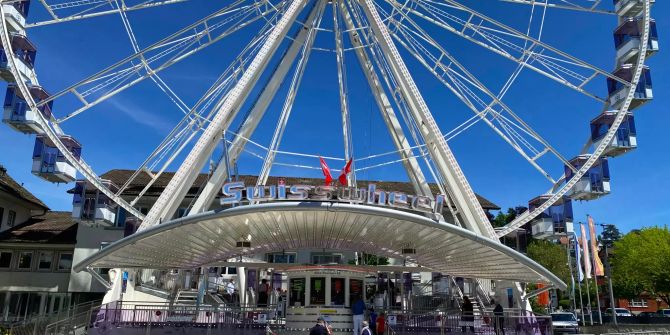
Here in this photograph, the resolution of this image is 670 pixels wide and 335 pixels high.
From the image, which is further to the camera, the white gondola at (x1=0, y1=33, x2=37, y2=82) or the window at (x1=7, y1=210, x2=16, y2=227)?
the window at (x1=7, y1=210, x2=16, y2=227)

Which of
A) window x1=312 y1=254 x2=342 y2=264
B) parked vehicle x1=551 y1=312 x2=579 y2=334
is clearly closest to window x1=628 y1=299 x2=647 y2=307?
parked vehicle x1=551 y1=312 x2=579 y2=334

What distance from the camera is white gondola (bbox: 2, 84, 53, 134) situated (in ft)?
80.9

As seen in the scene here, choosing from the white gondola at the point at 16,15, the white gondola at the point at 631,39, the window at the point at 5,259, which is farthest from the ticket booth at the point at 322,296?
the window at the point at 5,259

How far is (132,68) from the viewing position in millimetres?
25578

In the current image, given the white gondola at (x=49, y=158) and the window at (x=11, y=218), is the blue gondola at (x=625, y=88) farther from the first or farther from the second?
the window at (x=11, y=218)

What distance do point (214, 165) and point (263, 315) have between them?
837 centimetres

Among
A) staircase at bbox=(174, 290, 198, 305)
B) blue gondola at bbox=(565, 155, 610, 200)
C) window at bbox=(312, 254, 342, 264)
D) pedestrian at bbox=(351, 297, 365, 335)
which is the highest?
blue gondola at bbox=(565, 155, 610, 200)

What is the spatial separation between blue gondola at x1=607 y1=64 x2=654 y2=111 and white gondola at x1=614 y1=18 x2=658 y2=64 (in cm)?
55

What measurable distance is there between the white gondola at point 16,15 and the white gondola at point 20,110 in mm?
2622

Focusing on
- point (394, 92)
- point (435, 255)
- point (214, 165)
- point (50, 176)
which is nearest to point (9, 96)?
point (50, 176)

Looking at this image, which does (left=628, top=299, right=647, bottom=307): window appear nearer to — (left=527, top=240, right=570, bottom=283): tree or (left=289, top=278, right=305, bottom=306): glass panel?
(left=527, top=240, right=570, bottom=283): tree

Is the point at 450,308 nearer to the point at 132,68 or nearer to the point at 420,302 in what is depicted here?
the point at 420,302

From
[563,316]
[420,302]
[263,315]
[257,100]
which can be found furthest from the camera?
[563,316]

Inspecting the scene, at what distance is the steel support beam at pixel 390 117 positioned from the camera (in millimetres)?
28906
